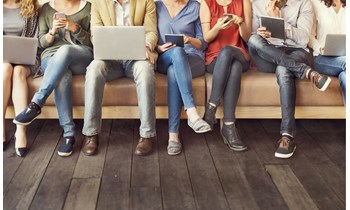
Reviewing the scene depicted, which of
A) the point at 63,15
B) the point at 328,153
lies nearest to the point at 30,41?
the point at 63,15

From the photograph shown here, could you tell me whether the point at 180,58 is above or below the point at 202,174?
above

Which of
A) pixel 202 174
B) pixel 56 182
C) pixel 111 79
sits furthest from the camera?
pixel 111 79

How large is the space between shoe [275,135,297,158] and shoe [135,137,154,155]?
697 millimetres

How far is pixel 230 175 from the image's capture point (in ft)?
7.73

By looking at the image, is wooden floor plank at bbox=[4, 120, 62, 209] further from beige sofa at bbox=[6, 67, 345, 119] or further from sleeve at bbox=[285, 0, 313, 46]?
sleeve at bbox=[285, 0, 313, 46]

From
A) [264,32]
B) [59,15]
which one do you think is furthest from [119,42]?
[264,32]

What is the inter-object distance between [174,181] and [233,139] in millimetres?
553

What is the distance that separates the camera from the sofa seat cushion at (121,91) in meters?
2.67

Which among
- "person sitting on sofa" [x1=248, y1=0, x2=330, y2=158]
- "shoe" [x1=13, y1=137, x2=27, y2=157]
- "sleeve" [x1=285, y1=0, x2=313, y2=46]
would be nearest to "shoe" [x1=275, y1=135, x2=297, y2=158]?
"person sitting on sofa" [x1=248, y1=0, x2=330, y2=158]

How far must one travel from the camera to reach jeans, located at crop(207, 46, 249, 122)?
104 inches

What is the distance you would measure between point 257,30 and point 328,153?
81 centimetres

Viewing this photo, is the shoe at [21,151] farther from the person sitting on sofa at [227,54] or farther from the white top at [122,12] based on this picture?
the person sitting on sofa at [227,54]

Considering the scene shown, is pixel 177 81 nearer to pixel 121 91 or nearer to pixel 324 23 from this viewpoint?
pixel 121 91

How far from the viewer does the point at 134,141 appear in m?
2.83
